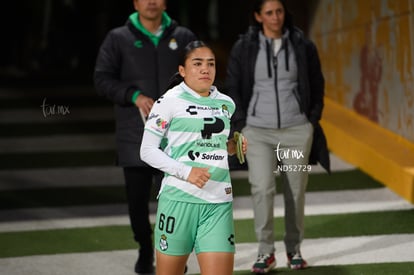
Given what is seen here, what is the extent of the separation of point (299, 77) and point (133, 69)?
1152mm

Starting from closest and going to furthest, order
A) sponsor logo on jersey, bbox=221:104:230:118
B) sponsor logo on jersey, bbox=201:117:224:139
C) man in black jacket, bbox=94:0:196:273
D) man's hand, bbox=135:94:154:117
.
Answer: sponsor logo on jersey, bbox=201:117:224:139 → sponsor logo on jersey, bbox=221:104:230:118 → man's hand, bbox=135:94:154:117 → man in black jacket, bbox=94:0:196:273

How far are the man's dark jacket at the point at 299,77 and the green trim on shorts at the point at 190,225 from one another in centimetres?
202

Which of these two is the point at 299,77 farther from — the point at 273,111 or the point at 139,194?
the point at 139,194

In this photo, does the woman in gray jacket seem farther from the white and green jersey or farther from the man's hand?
the white and green jersey

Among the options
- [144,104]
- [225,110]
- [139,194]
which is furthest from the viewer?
[139,194]

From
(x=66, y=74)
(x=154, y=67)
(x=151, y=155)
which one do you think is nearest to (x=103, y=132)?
(x=66, y=74)

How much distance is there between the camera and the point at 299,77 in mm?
7590

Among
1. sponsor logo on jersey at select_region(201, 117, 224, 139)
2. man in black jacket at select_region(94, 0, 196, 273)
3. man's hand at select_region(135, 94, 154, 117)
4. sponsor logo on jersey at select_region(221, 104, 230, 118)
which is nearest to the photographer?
sponsor logo on jersey at select_region(201, 117, 224, 139)

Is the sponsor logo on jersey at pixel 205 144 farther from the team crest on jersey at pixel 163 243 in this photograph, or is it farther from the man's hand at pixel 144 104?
the man's hand at pixel 144 104

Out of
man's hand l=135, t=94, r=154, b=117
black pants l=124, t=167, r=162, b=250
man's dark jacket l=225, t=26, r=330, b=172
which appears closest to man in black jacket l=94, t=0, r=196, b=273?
black pants l=124, t=167, r=162, b=250

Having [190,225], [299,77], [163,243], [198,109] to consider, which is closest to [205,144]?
[198,109]

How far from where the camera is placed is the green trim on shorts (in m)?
5.57

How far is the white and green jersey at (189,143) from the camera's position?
557cm

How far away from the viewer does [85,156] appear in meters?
13.0
